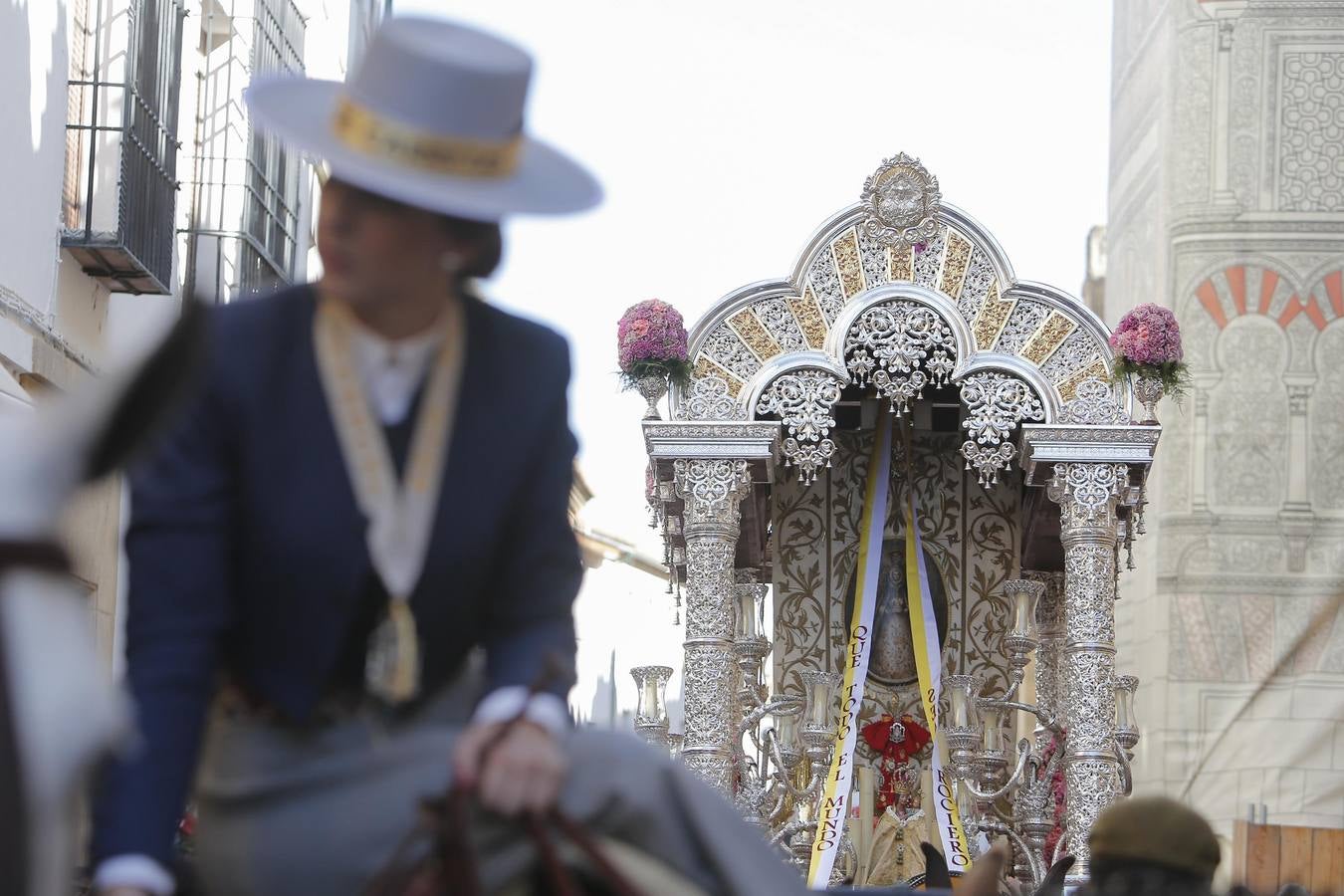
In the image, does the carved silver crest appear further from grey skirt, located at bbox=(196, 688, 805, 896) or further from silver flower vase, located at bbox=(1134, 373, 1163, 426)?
grey skirt, located at bbox=(196, 688, 805, 896)

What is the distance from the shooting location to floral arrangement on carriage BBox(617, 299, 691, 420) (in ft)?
36.0

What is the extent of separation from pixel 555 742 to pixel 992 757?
9514mm

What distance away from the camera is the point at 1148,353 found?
11062 mm

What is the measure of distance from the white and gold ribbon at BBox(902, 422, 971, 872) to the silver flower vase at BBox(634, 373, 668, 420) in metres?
2.03

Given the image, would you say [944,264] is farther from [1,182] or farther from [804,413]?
[1,182]

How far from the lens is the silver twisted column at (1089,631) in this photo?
10953 mm

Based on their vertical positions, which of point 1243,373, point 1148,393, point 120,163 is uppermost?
point 120,163

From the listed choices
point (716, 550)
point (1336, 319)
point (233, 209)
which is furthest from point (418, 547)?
point (1336, 319)

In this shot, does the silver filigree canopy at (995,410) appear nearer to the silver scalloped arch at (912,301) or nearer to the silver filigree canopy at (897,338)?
the silver scalloped arch at (912,301)

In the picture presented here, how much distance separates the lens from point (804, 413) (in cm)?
1123

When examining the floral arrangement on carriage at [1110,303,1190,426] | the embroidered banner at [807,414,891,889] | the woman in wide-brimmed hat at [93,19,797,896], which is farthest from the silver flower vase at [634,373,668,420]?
the woman in wide-brimmed hat at [93,19,797,896]

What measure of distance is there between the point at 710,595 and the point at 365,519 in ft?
29.2

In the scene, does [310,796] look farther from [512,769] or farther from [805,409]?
[805,409]

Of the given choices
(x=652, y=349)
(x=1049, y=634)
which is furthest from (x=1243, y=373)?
(x=652, y=349)
